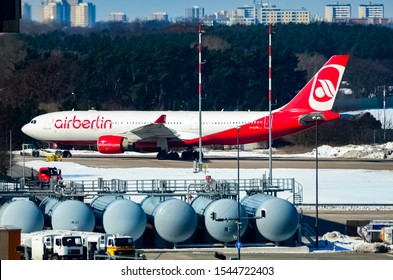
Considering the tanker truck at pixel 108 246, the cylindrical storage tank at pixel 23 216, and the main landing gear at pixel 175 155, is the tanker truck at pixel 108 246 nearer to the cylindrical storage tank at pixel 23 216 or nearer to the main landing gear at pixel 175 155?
the cylindrical storage tank at pixel 23 216

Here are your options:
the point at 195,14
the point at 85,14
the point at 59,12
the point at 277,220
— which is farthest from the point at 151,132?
the point at 277,220

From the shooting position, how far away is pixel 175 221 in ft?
223

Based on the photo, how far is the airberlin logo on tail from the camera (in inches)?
5212

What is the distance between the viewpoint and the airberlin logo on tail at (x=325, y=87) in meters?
132

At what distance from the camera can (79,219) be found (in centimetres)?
6731

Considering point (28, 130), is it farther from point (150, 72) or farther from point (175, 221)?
point (175, 221)

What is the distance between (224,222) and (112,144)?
59338 mm

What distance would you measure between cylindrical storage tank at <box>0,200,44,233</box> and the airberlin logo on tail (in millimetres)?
68261

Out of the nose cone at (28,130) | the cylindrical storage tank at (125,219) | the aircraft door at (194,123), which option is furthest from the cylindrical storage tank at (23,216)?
the nose cone at (28,130)

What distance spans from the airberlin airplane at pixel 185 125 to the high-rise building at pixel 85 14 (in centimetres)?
4141

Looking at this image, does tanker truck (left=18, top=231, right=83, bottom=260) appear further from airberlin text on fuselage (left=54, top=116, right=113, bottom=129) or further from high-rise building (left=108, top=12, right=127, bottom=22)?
airberlin text on fuselage (left=54, top=116, right=113, bottom=129)
